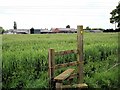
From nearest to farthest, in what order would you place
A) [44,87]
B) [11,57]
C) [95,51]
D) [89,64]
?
[44,87]
[11,57]
[89,64]
[95,51]

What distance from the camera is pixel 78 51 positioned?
397 inches

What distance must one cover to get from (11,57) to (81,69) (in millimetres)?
2621

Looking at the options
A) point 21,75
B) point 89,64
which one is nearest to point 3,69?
point 21,75

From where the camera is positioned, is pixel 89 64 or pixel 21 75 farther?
pixel 89 64

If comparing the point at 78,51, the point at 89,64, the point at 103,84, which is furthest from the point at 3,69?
the point at 89,64

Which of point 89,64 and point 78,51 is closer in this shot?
point 78,51

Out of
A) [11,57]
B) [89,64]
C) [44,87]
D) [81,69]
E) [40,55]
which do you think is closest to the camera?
[44,87]

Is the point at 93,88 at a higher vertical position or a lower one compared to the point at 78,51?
lower

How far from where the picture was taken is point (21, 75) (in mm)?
10250

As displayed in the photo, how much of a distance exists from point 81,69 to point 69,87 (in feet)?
4.79

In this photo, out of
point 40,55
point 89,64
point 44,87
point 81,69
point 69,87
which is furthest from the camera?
point 89,64

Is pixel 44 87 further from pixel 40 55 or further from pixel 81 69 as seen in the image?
pixel 40 55

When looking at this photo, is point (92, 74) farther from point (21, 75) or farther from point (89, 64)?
point (21, 75)

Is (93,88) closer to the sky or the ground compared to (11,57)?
closer to the ground
